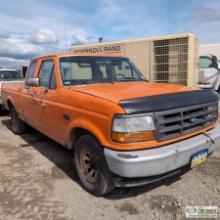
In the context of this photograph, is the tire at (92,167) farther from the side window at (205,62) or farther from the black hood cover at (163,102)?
the side window at (205,62)

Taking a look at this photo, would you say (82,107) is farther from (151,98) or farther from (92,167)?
(151,98)

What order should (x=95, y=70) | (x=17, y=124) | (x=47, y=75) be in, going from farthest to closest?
(x=17, y=124) < (x=47, y=75) < (x=95, y=70)

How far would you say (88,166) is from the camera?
382 cm

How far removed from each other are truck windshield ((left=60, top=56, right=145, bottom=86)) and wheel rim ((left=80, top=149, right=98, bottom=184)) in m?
1.13

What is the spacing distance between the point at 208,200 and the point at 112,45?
23.2 feet

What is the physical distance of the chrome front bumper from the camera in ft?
9.96

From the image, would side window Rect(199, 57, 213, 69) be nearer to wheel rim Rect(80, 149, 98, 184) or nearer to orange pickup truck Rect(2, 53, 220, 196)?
orange pickup truck Rect(2, 53, 220, 196)

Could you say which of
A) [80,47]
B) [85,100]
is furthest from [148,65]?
[85,100]

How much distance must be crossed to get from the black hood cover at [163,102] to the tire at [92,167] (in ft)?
2.17

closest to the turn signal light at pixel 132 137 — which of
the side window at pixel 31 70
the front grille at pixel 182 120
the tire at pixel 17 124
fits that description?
the front grille at pixel 182 120

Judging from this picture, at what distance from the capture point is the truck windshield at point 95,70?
4.41 metres

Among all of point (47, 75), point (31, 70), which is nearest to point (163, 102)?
point (47, 75)

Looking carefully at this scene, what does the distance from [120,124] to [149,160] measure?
0.49 meters

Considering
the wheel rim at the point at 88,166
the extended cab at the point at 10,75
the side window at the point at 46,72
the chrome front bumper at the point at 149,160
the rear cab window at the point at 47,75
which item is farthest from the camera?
the extended cab at the point at 10,75
